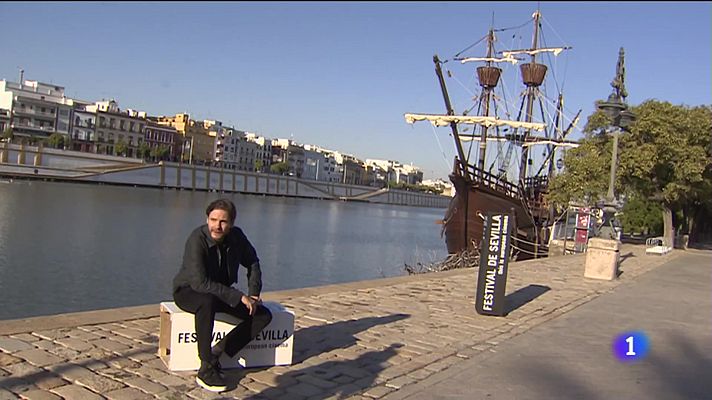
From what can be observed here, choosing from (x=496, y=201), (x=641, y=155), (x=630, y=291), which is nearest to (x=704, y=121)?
(x=641, y=155)

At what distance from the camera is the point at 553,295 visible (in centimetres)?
1142

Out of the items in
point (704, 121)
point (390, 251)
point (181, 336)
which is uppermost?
point (704, 121)

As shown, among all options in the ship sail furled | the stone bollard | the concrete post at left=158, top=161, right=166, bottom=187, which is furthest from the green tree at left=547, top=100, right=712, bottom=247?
the concrete post at left=158, top=161, right=166, bottom=187

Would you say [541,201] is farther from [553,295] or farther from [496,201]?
[553,295]

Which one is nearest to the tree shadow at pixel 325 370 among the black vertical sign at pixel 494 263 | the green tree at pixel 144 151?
the black vertical sign at pixel 494 263

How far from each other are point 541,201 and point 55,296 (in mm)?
27975

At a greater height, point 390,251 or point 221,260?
point 221,260

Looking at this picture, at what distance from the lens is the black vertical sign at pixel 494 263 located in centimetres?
824

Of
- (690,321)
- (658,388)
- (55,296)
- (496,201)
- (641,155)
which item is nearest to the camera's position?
(658,388)

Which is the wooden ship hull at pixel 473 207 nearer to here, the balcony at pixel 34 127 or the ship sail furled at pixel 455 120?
the ship sail furled at pixel 455 120

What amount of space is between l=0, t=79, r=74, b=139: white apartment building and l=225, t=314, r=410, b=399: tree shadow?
10121 centimetres

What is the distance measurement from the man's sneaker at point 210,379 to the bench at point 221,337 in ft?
0.97

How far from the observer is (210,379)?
4742 mm

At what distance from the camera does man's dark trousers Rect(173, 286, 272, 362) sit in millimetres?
4902
